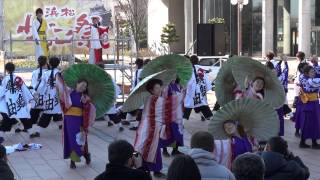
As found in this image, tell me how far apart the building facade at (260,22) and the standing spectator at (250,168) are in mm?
33342

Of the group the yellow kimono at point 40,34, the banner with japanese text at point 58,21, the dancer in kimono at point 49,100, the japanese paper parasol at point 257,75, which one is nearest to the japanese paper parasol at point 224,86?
the japanese paper parasol at point 257,75

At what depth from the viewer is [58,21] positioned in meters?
16.5

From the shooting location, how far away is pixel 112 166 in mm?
4184

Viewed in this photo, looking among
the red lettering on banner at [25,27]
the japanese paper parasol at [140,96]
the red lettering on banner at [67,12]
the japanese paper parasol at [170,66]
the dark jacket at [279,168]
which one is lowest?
the dark jacket at [279,168]

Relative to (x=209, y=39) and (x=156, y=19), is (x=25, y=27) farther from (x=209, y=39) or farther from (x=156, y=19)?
(x=156, y=19)

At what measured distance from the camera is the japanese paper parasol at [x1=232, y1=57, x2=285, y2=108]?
8391 mm

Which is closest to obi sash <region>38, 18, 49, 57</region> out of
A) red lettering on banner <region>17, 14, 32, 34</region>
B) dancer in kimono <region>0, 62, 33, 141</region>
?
red lettering on banner <region>17, 14, 32, 34</region>

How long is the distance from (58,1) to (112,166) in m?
13.1

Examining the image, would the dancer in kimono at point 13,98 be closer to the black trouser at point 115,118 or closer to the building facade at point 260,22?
the black trouser at point 115,118

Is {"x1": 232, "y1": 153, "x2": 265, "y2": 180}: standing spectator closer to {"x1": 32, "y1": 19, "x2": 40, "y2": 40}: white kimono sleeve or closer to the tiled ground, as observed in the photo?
the tiled ground

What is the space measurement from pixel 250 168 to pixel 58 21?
1329cm

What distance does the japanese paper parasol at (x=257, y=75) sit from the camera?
27.5ft

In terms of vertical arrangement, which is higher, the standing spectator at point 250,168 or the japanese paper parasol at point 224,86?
the japanese paper parasol at point 224,86

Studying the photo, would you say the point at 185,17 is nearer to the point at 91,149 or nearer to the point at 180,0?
the point at 180,0
